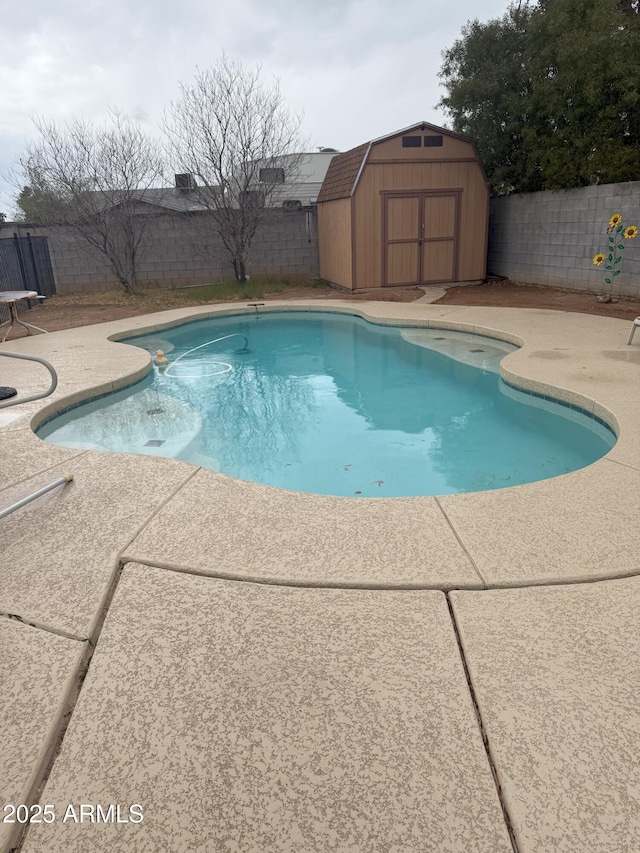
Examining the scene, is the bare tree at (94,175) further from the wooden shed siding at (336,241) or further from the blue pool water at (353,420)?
the blue pool water at (353,420)

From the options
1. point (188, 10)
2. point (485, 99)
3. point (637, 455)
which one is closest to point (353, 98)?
point (485, 99)

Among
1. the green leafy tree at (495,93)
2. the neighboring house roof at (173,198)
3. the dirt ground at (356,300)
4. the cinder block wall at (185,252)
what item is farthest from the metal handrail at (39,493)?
the green leafy tree at (495,93)

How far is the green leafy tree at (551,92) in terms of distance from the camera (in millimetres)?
8102

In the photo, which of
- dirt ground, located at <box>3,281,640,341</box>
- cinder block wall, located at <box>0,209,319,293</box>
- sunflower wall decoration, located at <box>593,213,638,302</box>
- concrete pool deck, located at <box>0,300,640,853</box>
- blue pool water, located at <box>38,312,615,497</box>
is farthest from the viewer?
cinder block wall, located at <box>0,209,319,293</box>

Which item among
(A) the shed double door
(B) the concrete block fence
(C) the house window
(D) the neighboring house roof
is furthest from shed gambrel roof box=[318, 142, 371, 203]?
(D) the neighboring house roof

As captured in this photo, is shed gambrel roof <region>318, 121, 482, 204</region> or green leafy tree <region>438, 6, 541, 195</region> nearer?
shed gambrel roof <region>318, 121, 482, 204</region>

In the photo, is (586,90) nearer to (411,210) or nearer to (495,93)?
(495,93)

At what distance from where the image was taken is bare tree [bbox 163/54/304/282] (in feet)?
34.3

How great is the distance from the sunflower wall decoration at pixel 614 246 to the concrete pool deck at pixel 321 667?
5.98 metres

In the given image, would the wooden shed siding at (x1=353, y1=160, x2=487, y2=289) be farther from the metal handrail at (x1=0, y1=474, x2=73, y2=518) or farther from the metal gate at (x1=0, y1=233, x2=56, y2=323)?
the metal handrail at (x1=0, y1=474, x2=73, y2=518)

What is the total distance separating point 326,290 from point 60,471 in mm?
8932

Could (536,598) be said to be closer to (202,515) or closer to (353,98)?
(202,515)

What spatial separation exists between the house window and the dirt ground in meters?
2.19

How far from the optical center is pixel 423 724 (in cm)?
144
